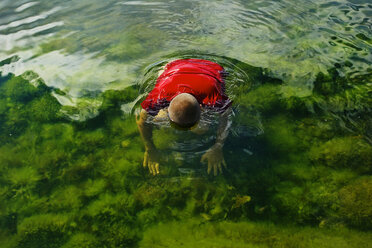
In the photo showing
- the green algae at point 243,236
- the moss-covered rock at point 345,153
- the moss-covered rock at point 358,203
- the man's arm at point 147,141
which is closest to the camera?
the green algae at point 243,236

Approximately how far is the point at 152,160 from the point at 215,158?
71 centimetres

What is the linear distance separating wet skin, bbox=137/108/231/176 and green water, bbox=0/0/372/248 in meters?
0.08

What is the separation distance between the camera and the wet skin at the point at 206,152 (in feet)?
11.3

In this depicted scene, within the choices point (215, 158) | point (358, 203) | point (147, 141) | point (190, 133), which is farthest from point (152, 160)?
point (358, 203)

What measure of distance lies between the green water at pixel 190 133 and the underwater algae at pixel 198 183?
0.05 ft

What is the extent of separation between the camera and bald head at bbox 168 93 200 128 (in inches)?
117

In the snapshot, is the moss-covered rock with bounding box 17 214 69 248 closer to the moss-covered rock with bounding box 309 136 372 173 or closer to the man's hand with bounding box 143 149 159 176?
the man's hand with bounding box 143 149 159 176

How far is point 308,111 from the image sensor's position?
13.0ft

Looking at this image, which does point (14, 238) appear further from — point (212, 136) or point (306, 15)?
point (306, 15)

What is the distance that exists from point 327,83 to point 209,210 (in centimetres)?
247

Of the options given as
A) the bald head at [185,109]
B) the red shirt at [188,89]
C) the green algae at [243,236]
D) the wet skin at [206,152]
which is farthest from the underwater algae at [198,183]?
the bald head at [185,109]

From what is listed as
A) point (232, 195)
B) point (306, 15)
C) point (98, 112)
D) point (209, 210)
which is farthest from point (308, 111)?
point (98, 112)

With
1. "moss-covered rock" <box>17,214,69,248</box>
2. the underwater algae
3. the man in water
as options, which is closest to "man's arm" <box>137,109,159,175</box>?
the man in water

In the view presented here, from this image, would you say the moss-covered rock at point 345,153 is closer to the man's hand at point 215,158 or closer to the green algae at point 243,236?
the green algae at point 243,236
